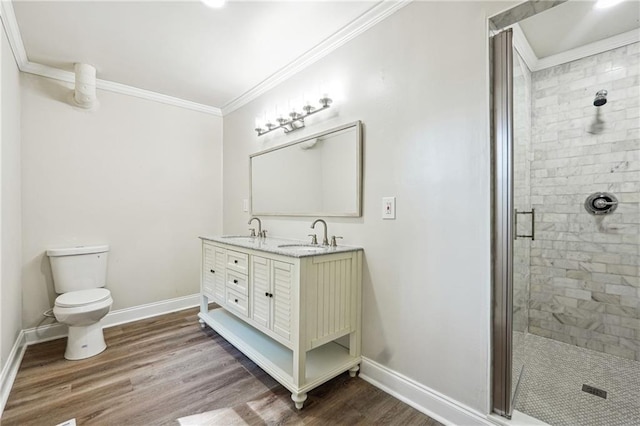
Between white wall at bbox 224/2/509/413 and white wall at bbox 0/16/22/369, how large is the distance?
2.10 m

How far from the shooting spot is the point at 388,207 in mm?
1745

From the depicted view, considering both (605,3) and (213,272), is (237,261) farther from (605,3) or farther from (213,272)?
(605,3)

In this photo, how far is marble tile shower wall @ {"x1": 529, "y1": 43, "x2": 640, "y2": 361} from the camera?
6.54 ft

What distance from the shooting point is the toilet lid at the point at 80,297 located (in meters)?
2.03

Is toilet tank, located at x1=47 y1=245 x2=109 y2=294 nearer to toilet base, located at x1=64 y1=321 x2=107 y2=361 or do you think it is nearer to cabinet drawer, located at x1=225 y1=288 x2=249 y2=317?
toilet base, located at x1=64 y1=321 x2=107 y2=361

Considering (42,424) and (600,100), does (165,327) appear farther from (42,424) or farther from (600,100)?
(600,100)

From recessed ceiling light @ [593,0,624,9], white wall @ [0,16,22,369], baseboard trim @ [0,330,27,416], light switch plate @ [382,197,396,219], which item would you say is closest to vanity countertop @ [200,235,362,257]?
light switch plate @ [382,197,396,219]

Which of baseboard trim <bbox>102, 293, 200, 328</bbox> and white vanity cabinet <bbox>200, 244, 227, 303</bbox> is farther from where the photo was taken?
baseboard trim <bbox>102, 293, 200, 328</bbox>

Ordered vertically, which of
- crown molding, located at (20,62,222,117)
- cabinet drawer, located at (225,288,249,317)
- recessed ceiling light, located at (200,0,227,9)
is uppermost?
recessed ceiling light, located at (200,0,227,9)

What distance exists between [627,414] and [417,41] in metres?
2.30

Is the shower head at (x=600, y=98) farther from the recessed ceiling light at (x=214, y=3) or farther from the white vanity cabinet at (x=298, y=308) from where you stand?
the recessed ceiling light at (x=214, y=3)

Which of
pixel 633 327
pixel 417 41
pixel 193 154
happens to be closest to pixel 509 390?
pixel 633 327

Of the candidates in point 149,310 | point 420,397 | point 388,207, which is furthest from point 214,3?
point 149,310

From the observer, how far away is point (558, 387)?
1.72 meters
